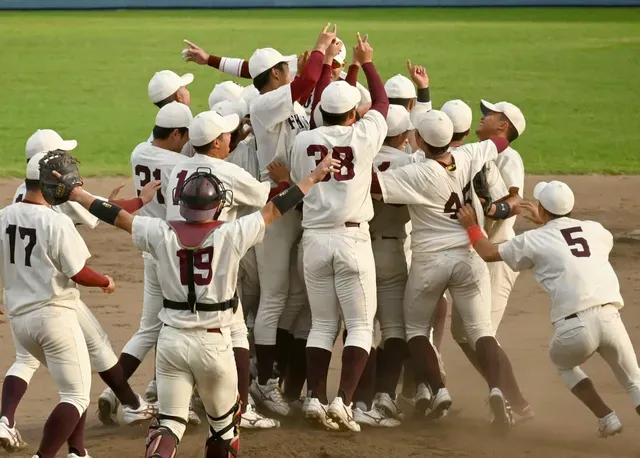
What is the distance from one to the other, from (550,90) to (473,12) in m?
18.2

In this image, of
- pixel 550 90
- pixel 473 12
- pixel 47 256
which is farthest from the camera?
pixel 473 12

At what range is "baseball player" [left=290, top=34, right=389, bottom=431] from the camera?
275 inches

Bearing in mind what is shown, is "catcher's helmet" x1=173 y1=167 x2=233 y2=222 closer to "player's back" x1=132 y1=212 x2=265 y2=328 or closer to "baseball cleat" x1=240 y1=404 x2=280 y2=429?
"player's back" x1=132 y1=212 x2=265 y2=328

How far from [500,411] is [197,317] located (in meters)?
2.28

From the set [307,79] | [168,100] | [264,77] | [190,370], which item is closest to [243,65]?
[168,100]

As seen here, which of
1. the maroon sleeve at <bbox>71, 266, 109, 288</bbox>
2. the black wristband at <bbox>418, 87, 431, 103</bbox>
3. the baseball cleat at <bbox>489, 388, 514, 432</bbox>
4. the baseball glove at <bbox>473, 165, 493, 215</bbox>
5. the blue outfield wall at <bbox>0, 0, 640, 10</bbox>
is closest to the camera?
the maroon sleeve at <bbox>71, 266, 109, 288</bbox>

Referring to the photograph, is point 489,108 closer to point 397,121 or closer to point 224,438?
point 397,121

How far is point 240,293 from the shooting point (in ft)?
25.3

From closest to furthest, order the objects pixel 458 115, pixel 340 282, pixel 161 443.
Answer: pixel 161 443 → pixel 340 282 → pixel 458 115

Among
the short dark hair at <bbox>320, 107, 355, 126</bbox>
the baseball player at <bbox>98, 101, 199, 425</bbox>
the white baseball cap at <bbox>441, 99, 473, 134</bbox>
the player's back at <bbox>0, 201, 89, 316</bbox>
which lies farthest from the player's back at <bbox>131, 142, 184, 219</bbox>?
the white baseball cap at <bbox>441, 99, 473, 134</bbox>

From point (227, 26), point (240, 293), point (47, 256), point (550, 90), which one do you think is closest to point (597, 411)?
point (240, 293)

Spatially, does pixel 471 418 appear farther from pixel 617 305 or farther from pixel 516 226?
pixel 516 226

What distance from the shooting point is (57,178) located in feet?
19.8

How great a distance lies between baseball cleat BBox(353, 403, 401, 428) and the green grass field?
30.4 ft
